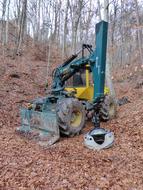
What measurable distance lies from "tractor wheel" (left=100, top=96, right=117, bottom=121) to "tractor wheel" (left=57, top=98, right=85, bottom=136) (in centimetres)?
131

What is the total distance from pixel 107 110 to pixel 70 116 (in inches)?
82.2

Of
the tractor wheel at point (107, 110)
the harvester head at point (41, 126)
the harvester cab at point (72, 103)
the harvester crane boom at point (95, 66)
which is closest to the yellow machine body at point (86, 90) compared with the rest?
the harvester cab at point (72, 103)

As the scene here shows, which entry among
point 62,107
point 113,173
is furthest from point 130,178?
point 62,107

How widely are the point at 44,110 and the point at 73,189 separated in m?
4.16

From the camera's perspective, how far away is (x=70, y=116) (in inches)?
333

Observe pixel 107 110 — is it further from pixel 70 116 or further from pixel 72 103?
pixel 70 116

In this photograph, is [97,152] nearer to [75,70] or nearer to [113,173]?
[113,173]

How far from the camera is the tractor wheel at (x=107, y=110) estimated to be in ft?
32.8

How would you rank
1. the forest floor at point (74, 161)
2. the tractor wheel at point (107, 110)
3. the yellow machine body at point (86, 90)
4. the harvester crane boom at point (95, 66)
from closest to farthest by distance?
the forest floor at point (74, 161) → the harvester crane boom at point (95, 66) → the yellow machine body at point (86, 90) → the tractor wheel at point (107, 110)

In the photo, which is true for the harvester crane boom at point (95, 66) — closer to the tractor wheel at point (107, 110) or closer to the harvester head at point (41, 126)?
the tractor wheel at point (107, 110)

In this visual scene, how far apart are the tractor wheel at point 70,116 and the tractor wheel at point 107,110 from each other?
1308 mm

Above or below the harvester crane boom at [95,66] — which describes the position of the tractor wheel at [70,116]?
below

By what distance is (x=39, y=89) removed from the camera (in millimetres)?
16469

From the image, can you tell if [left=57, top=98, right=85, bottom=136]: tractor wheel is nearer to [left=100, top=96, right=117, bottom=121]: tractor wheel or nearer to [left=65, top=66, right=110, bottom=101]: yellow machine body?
[left=65, top=66, right=110, bottom=101]: yellow machine body
